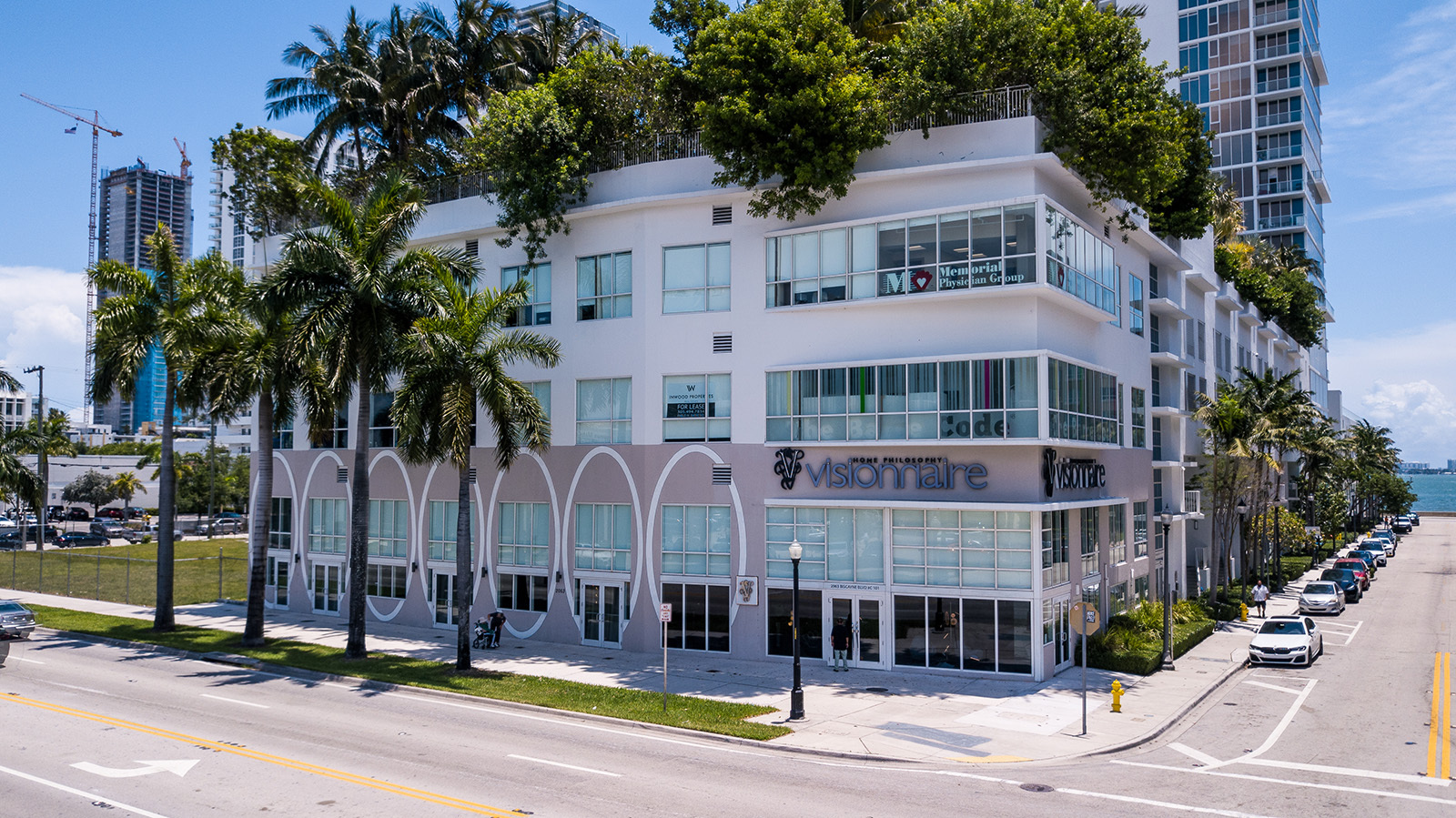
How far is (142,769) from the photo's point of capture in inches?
703

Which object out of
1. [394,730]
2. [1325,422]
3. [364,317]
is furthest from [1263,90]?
[394,730]

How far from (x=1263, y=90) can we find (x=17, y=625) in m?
101

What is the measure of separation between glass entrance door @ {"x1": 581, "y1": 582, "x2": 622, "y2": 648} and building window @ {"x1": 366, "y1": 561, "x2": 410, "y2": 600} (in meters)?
8.90

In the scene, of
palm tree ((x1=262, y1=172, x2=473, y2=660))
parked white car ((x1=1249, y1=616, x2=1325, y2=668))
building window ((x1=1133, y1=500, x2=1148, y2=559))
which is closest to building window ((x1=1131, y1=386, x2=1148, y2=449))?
building window ((x1=1133, y1=500, x2=1148, y2=559))

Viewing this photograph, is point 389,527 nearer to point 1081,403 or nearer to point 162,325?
point 162,325

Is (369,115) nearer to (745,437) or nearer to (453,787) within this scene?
(745,437)

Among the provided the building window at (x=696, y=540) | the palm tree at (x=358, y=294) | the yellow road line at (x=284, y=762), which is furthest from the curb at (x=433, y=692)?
the building window at (x=696, y=540)

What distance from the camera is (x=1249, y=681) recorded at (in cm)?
2947

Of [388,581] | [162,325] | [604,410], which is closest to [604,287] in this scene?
[604,410]

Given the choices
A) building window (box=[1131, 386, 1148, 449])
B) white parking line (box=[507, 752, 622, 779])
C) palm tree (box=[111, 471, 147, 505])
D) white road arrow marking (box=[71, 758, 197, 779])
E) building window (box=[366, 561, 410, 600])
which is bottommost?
white parking line (box=[507, 752, 622, 779])

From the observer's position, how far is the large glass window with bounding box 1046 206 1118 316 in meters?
28.5

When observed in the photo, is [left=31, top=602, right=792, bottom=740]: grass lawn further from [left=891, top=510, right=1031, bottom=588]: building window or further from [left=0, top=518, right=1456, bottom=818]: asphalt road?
[left=891, top=510, right=1031, bottom=588]: building window

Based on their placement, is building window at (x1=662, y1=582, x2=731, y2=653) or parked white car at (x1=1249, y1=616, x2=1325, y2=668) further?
building window at (x1=662, y1=582, x2=731, y2=653)

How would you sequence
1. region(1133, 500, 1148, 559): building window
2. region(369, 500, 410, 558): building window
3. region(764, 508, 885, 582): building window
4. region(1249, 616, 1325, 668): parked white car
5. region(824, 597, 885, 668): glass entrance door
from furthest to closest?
region(369, 500, 410, 558): building window < region(1133, 500, 1148, 559): building window < region(1249, 616, 1325, 668): parked white car < region(764, 508, 885, 582): building window < region(824, 597, 885, 668): glass entrance door
